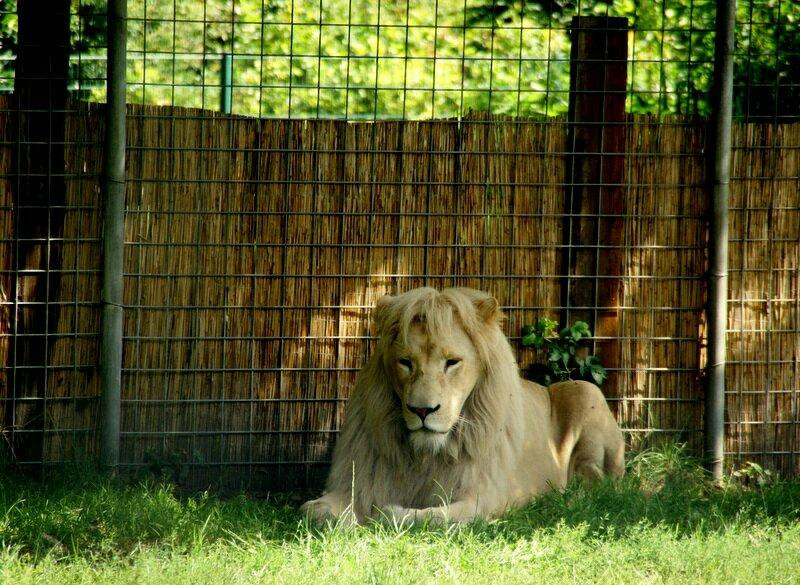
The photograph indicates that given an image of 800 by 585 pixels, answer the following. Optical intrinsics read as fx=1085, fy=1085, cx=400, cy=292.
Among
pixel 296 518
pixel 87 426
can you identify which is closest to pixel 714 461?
pixel 296 518

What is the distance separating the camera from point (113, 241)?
683cm

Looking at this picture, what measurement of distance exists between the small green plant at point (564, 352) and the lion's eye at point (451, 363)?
5.19 feet

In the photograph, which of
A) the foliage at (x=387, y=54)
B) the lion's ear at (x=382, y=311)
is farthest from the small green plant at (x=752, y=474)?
the foliage at (x=387, y=54)

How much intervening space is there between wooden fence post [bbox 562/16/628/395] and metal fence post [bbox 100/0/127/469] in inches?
116

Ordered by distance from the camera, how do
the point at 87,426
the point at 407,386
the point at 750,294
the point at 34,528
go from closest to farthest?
the point at 34,528 → the point at 407,386 → the point at 87,426 → the point at 750,294

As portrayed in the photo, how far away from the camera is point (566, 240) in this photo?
741 cm

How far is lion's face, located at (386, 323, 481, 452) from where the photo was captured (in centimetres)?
562

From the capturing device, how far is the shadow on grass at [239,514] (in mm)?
5184

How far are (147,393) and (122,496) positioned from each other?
1.17m

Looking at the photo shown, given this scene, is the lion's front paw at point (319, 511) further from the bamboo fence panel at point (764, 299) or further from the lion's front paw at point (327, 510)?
the bamboo fence panel at point (764, 299)

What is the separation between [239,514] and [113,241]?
6.56ft

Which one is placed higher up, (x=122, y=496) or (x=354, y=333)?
(x=354, y=333)

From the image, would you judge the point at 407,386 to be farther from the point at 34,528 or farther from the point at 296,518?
the point at 34,528

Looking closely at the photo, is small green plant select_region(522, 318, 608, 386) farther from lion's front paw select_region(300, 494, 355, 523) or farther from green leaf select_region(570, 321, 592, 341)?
lion's front paw select_region(300, 494, 355, 523)
